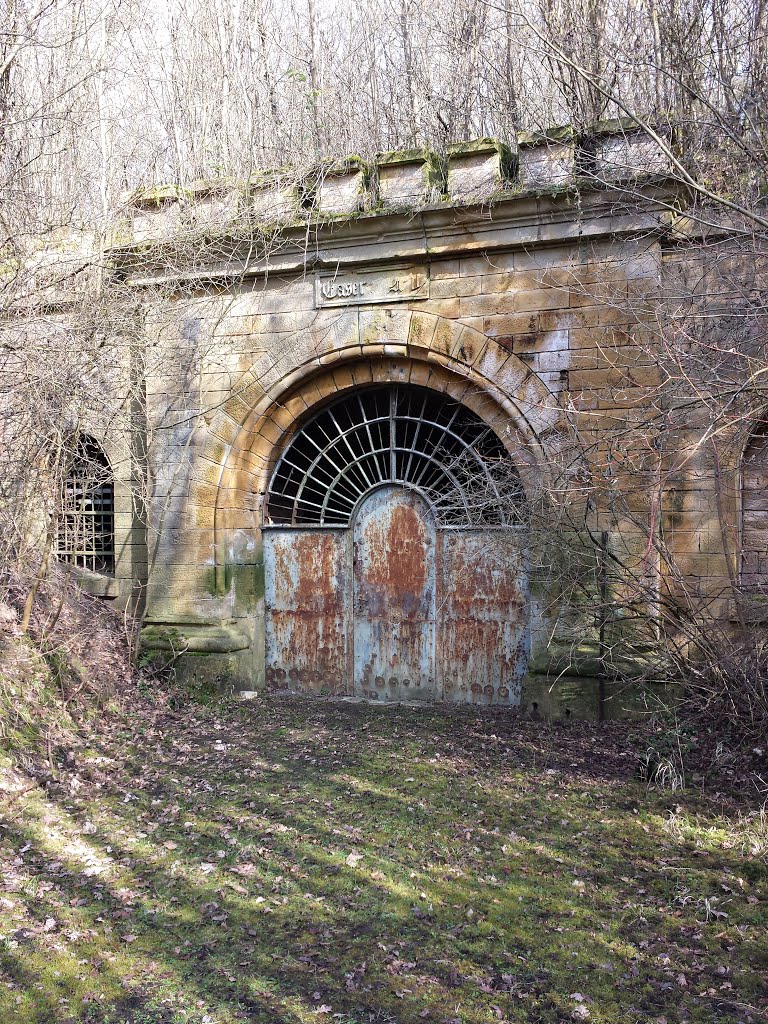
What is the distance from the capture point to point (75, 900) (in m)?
3.91

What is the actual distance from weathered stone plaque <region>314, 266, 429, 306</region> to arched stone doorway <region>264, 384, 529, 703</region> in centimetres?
87

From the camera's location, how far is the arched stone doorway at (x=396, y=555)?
7.23 meters

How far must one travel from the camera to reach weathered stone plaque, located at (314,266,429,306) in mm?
7172

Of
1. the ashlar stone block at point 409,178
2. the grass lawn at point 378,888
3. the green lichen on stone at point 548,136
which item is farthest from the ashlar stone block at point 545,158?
the grass lawn at point 378,888

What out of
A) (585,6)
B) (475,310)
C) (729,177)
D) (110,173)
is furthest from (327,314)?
(585,6)

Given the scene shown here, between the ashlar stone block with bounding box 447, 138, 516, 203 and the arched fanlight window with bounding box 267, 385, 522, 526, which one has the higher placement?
the ashlar stone block with bounding box 447, 138, 516, 203

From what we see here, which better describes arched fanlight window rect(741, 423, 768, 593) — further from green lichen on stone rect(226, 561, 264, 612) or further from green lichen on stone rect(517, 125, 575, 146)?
green lichen on stone rect(226, 561, 264, 612)

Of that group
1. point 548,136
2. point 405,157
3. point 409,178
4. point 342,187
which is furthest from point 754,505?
point 342,187

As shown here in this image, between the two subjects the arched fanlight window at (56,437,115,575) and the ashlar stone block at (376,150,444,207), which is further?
the arched fanlight window at (56,437,115,575)

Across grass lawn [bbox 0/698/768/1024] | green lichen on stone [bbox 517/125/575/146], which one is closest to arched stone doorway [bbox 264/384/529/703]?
grass lawn [bbox 0/698/768/1024]

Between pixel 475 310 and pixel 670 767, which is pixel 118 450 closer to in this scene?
pixel 475 310

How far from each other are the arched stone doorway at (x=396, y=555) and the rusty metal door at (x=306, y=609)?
0.01 m

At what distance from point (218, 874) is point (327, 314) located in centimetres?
508

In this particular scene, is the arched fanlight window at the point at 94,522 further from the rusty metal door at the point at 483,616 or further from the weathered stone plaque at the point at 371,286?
the rusty metal door at the point at 483,616
